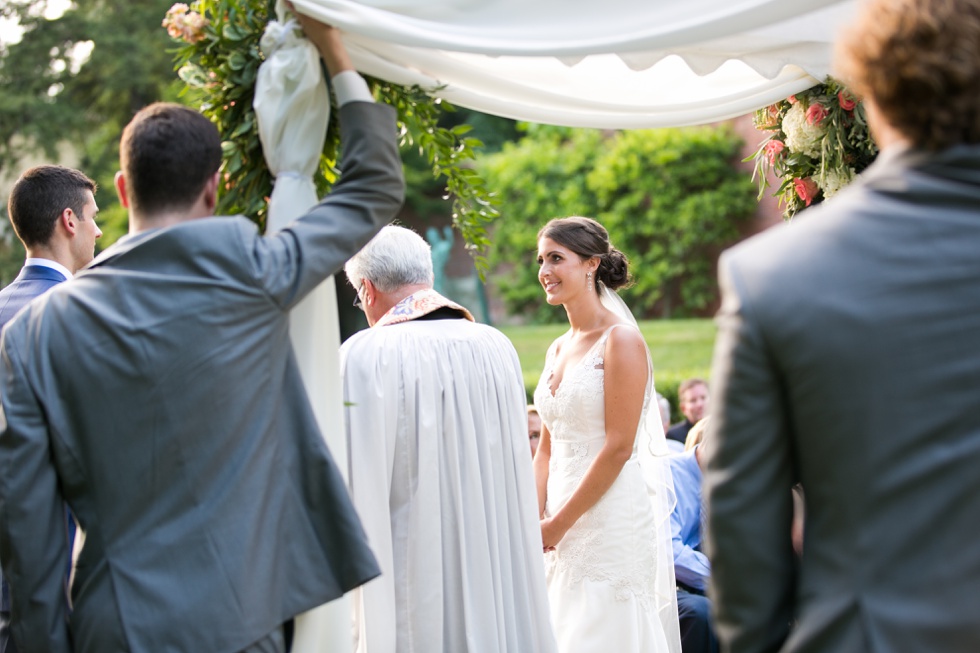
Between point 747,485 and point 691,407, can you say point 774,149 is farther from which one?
point 691,407

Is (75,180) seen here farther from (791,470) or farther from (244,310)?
(791,470)

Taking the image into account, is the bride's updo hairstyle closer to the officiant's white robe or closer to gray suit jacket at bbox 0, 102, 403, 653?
the officiant's white robe

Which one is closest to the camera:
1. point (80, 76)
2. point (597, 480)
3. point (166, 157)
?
point (166, 157)

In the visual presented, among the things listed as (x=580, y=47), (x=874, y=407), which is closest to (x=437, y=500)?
(x=580, y=47)

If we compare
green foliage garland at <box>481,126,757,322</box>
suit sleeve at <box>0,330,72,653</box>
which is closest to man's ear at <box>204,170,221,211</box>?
suit sleeve at <box>0,330,72,653</box>

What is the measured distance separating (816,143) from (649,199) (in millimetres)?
Answer: 24968

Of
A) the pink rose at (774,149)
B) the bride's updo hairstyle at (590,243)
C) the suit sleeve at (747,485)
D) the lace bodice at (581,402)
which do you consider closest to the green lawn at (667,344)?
the bride's updo hairstyle at (590,243)

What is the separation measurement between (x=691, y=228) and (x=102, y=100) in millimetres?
14898

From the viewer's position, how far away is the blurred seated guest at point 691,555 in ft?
16.7

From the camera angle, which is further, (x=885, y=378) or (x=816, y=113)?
(x=816, y=113)

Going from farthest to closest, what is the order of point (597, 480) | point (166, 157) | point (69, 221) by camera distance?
point (597, 480), point (69, 221), point (166, 157)

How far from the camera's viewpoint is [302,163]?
2.85 m

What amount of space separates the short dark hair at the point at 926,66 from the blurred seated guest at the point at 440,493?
2256 mm

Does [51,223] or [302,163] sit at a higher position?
[302,163]
